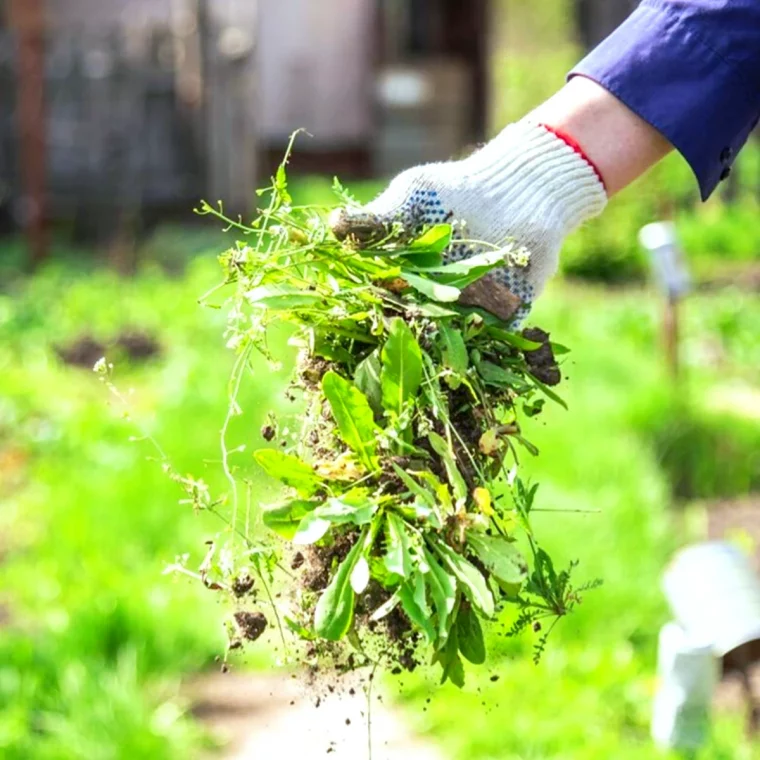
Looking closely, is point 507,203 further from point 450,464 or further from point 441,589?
point 441,589

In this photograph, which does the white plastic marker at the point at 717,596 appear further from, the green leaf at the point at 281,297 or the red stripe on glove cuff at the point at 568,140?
the green leaf at the point at 281,297

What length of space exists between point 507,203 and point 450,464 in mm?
468

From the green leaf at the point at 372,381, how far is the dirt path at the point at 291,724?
1.82 m

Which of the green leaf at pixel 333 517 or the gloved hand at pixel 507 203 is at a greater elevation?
the gloved hand at pixel 507 203

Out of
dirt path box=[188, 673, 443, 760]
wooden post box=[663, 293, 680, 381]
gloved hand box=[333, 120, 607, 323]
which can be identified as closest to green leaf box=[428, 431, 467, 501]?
gloved hand box=[333, 120, 607, 323]

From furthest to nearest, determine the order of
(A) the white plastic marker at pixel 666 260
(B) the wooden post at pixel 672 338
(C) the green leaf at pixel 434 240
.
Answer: (B) the wooden post at pixel 672 338 → (A) the white plastic marker at pixel 666 260 → (C) the green leaf at pixel 434 240

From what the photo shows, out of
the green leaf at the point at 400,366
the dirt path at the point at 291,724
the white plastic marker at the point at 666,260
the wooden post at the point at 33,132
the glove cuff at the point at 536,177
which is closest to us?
the green leaf at the point at 400,366

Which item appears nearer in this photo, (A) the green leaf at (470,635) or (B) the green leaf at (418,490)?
(B) the green leaf at (418,490)

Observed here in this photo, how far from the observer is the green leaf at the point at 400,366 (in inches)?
72.9

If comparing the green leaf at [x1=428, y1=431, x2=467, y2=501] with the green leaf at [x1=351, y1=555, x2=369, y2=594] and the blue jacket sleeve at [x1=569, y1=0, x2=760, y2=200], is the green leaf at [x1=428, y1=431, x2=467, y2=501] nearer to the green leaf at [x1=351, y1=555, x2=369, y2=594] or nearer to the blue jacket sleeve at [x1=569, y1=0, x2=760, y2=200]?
the green leaf at [x1=351, y1=555, x2=369, y2=594]

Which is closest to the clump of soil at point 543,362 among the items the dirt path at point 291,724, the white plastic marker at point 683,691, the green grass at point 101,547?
the green grass at point 101,547

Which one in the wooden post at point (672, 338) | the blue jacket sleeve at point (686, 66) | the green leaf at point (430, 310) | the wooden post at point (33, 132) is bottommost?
the green leaf at point (430, 310)

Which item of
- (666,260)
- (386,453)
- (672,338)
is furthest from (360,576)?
(672,338)

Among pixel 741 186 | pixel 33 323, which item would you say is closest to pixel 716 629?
pixel 33 323
